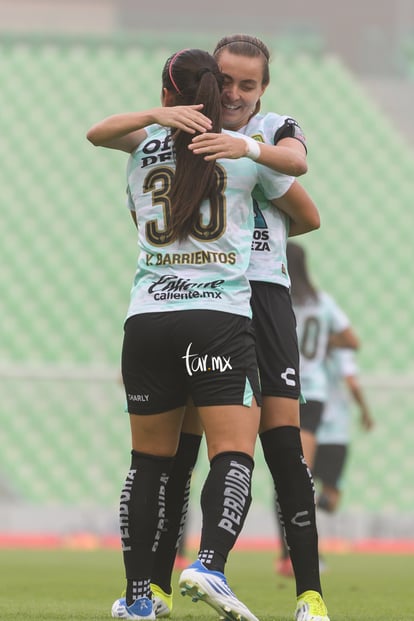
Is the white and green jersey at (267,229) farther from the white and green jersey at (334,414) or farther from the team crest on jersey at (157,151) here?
the white and green jersey at (334,414)

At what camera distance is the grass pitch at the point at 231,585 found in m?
4.41

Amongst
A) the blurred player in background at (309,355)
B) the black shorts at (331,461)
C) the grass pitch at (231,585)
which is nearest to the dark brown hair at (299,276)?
the blurred player in background at (309,355)

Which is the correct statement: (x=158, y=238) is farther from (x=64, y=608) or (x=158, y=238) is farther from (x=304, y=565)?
(x=64, y=608)

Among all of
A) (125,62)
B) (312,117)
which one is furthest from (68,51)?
(312,117)

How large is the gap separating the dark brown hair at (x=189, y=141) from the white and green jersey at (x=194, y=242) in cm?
3

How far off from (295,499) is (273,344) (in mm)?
491

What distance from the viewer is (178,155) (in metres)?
3.76

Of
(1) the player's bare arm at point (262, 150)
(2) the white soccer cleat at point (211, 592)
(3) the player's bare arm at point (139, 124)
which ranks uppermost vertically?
(3) the player's bare arm at point (139, 124)

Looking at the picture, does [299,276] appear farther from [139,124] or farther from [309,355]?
[139,124]

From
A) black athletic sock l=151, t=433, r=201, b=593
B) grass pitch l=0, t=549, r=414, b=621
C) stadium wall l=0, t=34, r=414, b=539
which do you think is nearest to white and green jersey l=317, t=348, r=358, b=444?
grass pitch l=0, t=549, r=414, b=621

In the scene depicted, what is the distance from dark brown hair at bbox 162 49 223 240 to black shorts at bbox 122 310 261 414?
27 cm

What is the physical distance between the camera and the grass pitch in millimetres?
4414

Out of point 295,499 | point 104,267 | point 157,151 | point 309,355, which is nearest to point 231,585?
point 309,355

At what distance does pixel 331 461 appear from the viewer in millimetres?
8852
